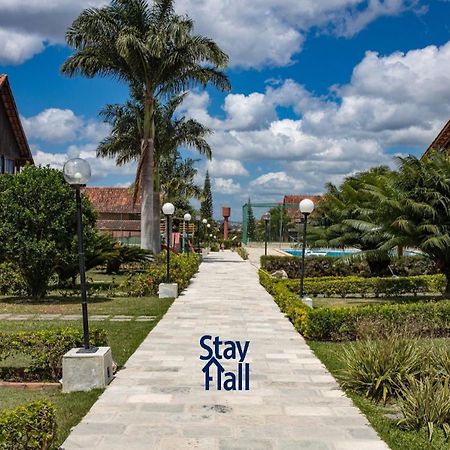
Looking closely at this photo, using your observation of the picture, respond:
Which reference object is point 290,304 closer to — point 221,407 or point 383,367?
point 383,367

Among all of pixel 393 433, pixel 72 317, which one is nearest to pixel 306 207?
pixel 72 317

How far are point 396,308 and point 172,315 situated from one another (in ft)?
16.0

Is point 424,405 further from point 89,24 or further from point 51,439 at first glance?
point 89,24

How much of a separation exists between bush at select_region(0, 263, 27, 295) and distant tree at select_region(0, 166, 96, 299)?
149 centimetres

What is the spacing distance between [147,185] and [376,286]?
1011 cm

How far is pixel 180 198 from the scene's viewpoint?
1629 inches

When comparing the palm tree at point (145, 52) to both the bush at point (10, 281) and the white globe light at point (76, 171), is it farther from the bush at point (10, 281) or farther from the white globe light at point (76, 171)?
the white globe light at point (76, 171)

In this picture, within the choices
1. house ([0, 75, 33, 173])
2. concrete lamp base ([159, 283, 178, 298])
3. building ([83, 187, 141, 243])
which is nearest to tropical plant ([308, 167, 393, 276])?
concrete lamp base ([159, 283, 178, 298])

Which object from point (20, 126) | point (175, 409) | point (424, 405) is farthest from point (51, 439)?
point (20, 126)

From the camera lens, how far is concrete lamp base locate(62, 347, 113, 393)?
679 centimetres

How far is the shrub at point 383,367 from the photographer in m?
6.55

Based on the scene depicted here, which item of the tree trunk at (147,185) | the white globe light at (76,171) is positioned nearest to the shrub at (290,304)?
the white globe light at (76,171)

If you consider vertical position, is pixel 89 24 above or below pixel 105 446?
above

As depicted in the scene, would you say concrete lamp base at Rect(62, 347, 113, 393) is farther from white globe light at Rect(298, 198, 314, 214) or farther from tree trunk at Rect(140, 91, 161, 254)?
tree trunk at Rect(140, 91, 161, 254)
